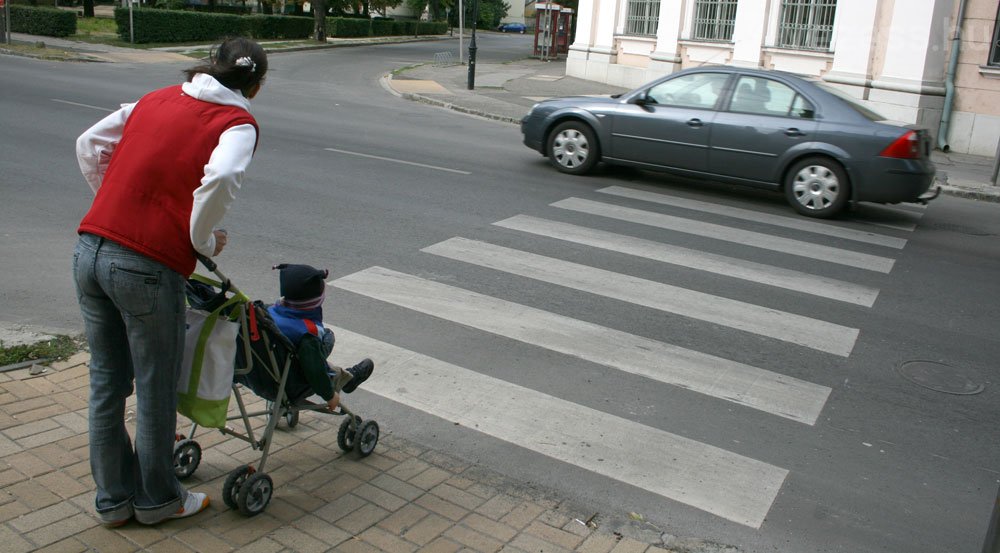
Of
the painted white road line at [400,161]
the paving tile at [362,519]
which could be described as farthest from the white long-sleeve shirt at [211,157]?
the painted white road line at [400,161]

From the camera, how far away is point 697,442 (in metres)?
5.02

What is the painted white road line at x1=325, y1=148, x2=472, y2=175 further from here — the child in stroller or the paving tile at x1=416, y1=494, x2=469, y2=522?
the paving tile at x1=416, y1=494, x2=469, y2=522

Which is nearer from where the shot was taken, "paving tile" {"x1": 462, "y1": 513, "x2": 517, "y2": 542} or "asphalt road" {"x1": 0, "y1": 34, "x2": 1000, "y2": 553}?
"paving tile" {"x1": 462, "y1": 513, "x2": 517, "y2": 542}

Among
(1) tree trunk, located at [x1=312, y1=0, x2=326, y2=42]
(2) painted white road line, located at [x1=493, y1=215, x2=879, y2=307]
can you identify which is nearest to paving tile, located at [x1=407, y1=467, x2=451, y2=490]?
(2) painted white road line, located at [x1=493, y1=215, x2=879, y2=307]

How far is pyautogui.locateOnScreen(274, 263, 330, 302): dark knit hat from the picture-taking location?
4.01m

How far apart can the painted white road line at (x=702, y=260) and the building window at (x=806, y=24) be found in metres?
13.9

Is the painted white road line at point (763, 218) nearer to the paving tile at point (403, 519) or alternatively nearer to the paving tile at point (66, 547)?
the paving tile at point (403, 519)

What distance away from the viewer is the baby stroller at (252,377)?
3.76 meters

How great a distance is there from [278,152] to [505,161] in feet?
10.5

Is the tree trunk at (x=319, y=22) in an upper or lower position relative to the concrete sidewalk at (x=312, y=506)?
upper

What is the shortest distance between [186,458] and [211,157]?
1.54 meters

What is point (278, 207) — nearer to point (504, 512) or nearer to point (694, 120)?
point (694, 120)

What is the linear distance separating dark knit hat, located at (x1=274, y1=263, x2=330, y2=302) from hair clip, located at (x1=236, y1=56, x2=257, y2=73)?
35.2 inches

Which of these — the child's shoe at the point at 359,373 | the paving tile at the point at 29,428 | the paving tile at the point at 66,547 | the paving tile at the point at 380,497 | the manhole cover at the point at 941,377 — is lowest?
the paving tile at the point at 380,497
